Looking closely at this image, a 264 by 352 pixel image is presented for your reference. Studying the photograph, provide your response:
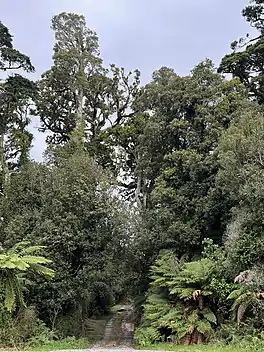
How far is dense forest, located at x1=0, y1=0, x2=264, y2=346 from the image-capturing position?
46.2 feet

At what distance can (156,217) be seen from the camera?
19297 mm

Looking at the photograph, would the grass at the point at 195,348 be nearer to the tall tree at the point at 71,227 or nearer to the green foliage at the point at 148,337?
the green foliage at the point at 148,337

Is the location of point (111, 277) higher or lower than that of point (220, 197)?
lower

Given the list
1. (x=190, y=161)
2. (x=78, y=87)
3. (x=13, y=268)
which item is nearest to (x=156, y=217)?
(x=190, y=161)

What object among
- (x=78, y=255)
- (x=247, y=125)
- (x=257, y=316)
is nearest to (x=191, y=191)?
(x=247, y=125)

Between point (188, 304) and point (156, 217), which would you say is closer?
point (188, 304)

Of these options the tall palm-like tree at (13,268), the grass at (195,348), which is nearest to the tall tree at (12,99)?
the tall palm-like tree at (13,268)

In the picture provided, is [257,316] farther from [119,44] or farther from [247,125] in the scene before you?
[119,44]

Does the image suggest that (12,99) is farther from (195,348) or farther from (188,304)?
(195,348)

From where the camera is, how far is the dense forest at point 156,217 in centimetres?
1409

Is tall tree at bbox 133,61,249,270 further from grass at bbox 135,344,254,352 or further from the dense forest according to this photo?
grass at bbox 135,344,254,352

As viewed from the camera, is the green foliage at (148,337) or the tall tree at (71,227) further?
the tall tree at (71,227)

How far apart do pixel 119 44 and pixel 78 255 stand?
1509 centimetres

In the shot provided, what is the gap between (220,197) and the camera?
17391mm
